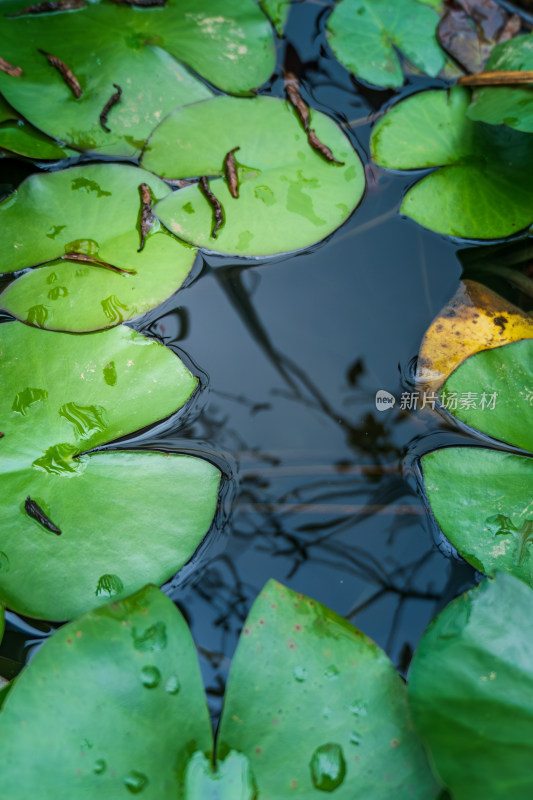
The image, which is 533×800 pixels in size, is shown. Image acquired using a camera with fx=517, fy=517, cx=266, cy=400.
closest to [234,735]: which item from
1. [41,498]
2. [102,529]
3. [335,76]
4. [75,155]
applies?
[102,529]

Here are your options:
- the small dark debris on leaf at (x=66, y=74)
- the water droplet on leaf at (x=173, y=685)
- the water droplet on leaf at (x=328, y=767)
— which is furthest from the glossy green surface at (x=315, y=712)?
the small dark debris on leaf at (x=66, y=74)

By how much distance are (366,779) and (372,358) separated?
1.03 m

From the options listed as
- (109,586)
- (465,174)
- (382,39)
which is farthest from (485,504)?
(382,39)

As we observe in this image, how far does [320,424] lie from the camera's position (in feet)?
4.89

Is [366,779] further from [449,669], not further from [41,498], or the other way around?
[41,498]

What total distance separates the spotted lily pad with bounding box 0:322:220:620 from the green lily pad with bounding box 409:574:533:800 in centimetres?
59

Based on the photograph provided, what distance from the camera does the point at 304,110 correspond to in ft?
5.43

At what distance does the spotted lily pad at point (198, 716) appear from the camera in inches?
38.0

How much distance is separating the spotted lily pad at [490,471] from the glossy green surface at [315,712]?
1.28 feet

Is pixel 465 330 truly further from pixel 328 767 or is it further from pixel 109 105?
pixel 109 105

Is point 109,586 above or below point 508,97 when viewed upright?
below

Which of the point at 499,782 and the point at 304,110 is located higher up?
the point at 304,110

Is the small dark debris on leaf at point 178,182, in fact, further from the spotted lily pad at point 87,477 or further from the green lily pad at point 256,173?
the spotted lily pad at point 87,477

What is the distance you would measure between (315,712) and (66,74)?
1.91m
